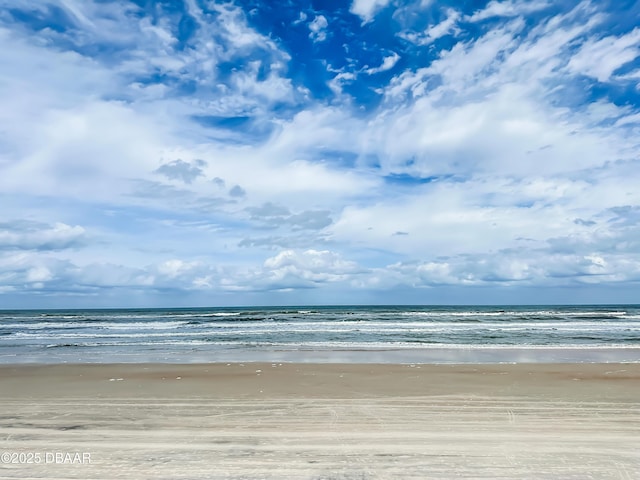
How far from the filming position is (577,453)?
196 inches

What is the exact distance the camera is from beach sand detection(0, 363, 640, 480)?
4633 mm

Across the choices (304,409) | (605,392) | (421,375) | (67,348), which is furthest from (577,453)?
(67,348)

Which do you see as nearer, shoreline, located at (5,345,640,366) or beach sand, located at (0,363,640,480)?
beach sand, located at (0,363,640,480)

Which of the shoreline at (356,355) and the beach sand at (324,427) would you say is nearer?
the beach sand at (324,427)

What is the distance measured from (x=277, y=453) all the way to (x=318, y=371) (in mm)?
7107

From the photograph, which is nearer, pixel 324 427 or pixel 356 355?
Answer: pixel 324 427

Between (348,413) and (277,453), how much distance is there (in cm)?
217

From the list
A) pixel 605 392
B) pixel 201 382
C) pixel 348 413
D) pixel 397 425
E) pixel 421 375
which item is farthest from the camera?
pixel 421 375

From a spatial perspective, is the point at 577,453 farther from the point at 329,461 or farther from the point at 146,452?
the point at 146,452

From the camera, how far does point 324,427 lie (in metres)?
A: 6.15

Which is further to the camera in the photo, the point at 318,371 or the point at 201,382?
the point at 318,371

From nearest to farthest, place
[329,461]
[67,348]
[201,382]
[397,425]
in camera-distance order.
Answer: [329,461] → [397,425] → [201,382] → [67,348]

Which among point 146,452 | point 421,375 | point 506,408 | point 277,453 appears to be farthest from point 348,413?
point 421,375

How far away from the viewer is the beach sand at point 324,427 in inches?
182
